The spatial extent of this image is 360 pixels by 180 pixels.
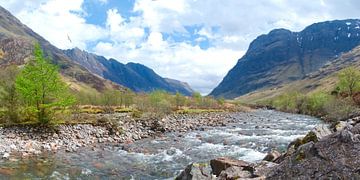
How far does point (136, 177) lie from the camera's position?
30.1 m

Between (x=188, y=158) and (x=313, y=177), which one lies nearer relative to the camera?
(x=313, y=177)

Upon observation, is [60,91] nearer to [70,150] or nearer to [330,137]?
[70,150]

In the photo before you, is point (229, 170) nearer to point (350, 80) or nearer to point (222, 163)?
point (222, 163)

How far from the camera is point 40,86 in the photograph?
47219mm

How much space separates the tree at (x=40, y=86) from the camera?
47.0 meters

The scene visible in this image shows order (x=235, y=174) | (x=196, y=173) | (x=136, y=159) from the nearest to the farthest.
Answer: (x=235, y=174)
(x=196, y=173)
(x=136, y=159)

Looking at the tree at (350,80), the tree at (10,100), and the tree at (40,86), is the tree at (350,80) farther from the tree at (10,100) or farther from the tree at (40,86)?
the tree at (10,100)

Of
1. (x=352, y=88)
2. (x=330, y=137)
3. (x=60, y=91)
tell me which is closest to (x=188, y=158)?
(x=60, y=91)

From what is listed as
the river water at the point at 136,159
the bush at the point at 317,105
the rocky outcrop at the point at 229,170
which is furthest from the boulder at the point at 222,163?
the bush at the point at 317,105

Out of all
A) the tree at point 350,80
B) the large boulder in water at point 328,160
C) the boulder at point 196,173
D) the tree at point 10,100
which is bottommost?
the boulder at point 196,173

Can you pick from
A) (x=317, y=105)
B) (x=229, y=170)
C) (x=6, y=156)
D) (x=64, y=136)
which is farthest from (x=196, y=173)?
(x=317, y=105)

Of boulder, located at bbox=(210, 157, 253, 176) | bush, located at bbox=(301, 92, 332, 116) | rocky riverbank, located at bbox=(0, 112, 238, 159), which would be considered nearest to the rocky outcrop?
boulder, located at bbox=(210, 157, 253, 176)

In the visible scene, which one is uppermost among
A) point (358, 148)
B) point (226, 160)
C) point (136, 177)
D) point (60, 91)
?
point (60, 91)

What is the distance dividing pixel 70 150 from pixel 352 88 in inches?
3956
